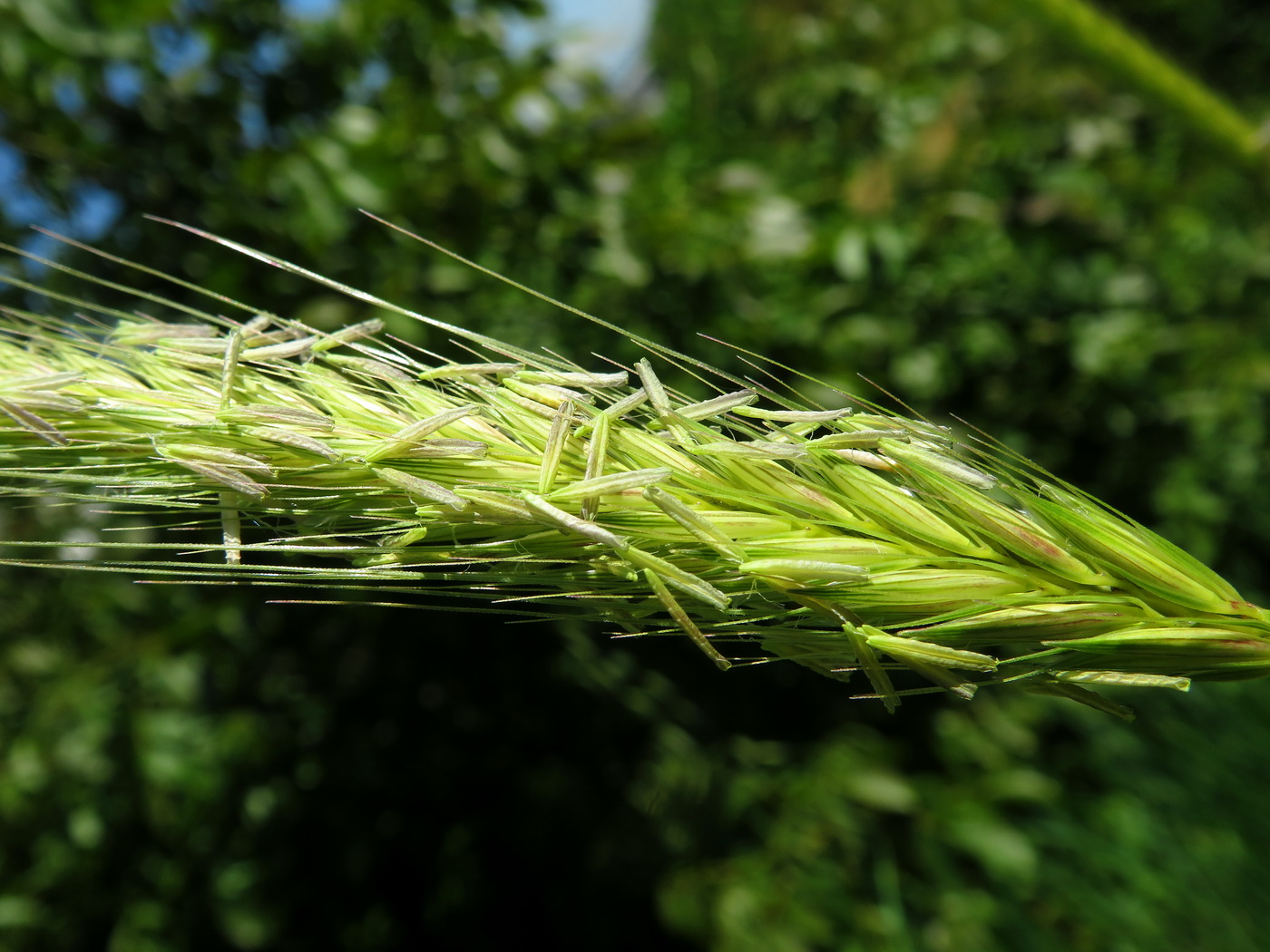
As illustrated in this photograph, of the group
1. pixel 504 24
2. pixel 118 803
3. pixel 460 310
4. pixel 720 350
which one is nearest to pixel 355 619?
pixel 118 803

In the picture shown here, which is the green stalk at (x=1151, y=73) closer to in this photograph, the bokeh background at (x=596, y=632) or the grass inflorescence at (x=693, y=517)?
the bokeh background at (x=596, y=632)

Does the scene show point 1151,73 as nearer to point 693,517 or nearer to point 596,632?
point 693,517

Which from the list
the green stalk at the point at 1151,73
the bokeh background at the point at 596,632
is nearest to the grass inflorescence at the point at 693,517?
the green stalk at the point at 1151,73

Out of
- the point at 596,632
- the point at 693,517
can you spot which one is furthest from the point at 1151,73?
the point at 596,632

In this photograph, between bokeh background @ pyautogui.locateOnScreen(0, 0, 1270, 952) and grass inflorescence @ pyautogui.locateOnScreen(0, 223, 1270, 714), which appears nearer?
grass inflorescence @ pyautogui.locateOnScreen(0, 223, 1270, 714)

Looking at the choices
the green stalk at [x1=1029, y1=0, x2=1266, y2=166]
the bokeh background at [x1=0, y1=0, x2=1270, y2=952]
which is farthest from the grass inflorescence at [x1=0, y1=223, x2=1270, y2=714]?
the bokeh background at [x1=0, y1=0, x2=1270, y2=952]

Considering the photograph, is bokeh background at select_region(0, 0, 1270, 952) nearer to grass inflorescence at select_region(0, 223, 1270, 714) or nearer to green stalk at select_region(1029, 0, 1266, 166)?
green stalk at select_region(1029, 0, 1266, 166)
